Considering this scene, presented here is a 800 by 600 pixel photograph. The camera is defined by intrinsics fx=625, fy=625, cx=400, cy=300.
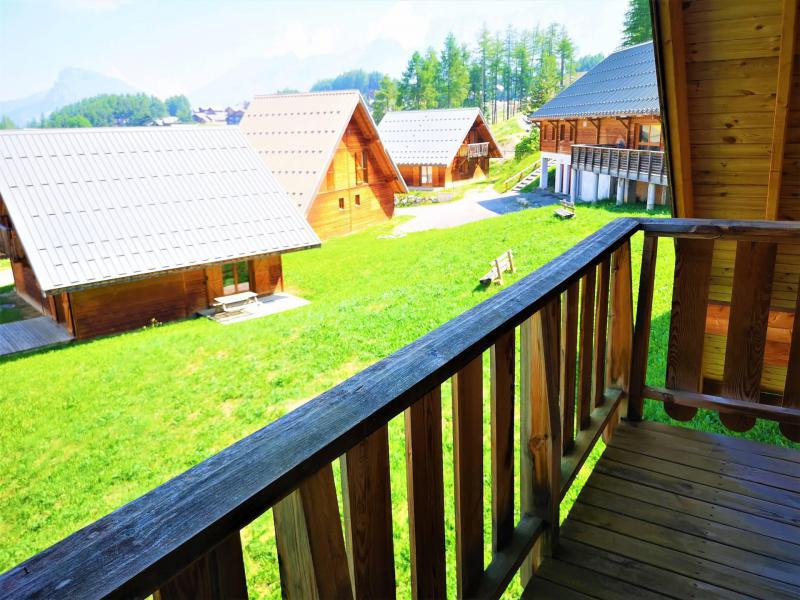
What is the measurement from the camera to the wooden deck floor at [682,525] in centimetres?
191

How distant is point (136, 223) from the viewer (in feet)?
49.5

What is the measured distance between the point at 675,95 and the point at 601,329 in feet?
7.04

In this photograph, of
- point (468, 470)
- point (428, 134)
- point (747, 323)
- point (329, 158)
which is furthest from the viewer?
point (428, 134)

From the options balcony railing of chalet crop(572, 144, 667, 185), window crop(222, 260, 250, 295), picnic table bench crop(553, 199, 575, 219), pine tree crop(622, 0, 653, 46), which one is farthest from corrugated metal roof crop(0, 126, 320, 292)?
pine tree crop(622, 0, 653, 46)

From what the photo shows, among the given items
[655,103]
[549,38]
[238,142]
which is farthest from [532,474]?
[549,38]

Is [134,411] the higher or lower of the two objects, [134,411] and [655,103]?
the lower

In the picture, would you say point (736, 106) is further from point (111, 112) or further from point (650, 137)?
point (111, 112)

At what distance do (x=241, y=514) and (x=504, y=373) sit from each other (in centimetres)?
102

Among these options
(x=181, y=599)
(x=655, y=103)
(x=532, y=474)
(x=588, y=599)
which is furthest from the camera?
(x=655, y=103)

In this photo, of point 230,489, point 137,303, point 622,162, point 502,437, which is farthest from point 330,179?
point 230,489

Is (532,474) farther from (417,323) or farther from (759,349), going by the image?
(417,323)

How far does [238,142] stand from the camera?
60.3 feet

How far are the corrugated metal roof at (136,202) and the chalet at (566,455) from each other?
12.8m

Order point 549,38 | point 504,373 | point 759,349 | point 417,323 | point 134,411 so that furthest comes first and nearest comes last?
point 549,38 → point 417,323 → point 134,411 → point 759,349 → point 504,373
